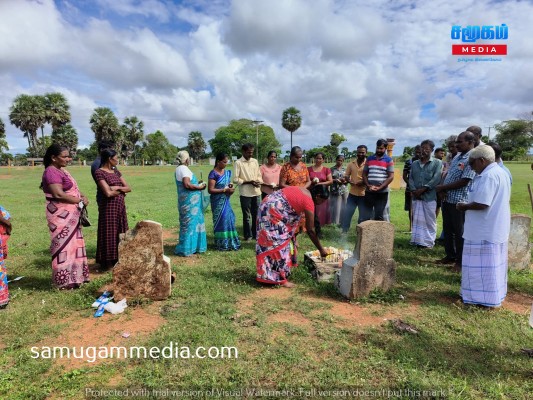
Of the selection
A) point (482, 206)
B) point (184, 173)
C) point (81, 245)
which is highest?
point (184, 173)

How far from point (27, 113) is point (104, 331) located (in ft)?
184

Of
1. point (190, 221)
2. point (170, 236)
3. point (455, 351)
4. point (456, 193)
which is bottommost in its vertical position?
point (455, 351)

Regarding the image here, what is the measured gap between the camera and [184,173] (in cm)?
601

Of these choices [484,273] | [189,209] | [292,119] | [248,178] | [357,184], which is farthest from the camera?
[292,119]

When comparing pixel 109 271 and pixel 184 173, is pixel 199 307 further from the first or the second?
pixel 184 173

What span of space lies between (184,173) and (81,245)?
6.81 feet

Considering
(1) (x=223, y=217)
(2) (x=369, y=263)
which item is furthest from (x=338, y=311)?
(1) (x=223, y=217)

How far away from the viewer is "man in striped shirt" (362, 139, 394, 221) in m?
6.50

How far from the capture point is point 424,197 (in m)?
6.83

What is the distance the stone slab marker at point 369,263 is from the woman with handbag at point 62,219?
3.80 metres

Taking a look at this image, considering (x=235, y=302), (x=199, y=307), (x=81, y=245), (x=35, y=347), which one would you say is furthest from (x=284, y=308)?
(x=81, y=245)

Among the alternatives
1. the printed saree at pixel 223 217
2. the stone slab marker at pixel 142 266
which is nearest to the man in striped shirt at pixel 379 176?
the printed saree at pixel 223 217

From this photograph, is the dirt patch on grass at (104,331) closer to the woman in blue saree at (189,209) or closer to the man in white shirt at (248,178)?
the woman in blue saree at (189,209)

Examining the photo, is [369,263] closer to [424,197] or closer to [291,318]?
[291,318]
